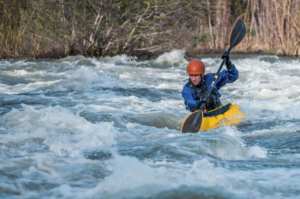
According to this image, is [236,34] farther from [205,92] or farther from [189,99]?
[189,99]

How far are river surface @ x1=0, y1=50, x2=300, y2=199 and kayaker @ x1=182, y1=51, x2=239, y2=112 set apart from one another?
46cm

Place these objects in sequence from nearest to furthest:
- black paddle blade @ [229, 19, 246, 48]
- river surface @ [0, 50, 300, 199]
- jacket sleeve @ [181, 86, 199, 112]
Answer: river surface @ [0, 50, 300, 199], jacket sleeve @ [181, 86, 199, 112], black paddle blade @ [229, 19, 246, 48]

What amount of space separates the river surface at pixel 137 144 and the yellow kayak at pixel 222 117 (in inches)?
4.7

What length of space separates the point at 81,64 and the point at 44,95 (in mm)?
4988

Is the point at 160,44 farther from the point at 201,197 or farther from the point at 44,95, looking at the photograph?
the point at 201,197

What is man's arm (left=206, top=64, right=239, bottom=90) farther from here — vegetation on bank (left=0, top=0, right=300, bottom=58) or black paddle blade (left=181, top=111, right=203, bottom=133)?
vegetation on bank (left=0, top=0, right=300, bottom=58)

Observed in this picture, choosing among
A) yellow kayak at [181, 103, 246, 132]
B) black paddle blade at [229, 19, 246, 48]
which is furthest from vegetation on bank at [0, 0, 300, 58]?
yellow kayak at [181, 103, 246, 132]

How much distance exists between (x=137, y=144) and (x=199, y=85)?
4.95ft

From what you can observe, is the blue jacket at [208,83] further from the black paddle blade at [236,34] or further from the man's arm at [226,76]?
the black paddle blade at [236,34]

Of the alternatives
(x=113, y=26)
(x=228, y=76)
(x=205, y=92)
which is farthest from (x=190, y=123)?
(x=113, y=26)

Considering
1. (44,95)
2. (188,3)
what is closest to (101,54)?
(188,3)

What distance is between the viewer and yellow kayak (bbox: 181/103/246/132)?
16.7 ft

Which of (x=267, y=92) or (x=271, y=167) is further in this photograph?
(x=267, y=92)

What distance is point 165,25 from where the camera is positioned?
48.8ft
